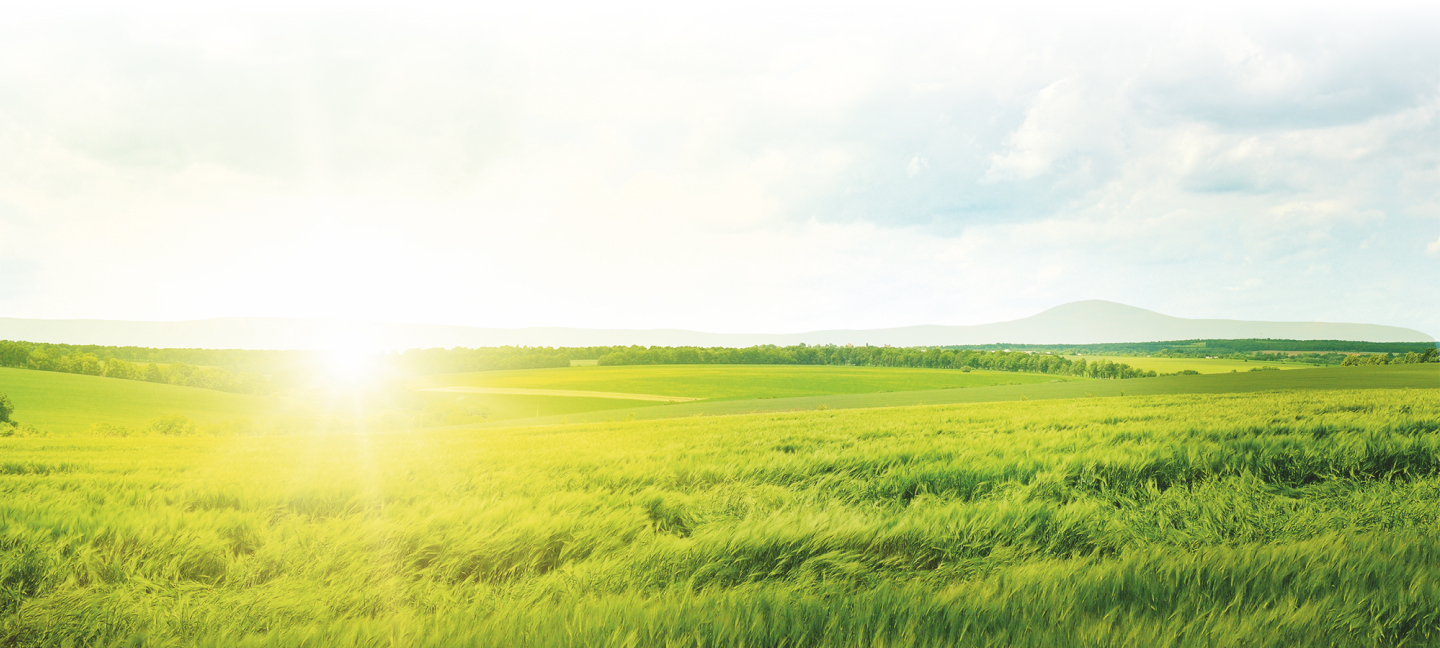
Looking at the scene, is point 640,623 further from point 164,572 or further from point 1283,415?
point 1283,415

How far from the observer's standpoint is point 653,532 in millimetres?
3387

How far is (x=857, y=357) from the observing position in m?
136

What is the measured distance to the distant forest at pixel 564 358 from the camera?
1460 inches

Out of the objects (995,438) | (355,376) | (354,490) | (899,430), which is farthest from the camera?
(355,376)

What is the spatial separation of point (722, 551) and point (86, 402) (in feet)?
120

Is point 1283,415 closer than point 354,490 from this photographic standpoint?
No

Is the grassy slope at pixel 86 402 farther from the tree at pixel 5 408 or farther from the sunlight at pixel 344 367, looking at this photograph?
the sunlight at pixel 344 367

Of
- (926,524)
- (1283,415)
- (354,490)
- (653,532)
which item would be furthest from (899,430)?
(354,490)

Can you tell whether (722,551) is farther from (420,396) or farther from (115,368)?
(420,396)

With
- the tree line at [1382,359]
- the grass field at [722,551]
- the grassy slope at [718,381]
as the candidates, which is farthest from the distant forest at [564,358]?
the grass field at [722,551]

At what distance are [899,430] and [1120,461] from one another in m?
2.96

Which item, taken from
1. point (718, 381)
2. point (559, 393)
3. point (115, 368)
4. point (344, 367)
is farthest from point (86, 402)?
point (718, 381)

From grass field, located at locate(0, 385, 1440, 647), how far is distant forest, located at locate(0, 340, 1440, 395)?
34.5 meters

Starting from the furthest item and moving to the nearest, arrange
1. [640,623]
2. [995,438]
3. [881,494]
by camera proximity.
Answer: [995,438] → [881,494] → [640,623]
